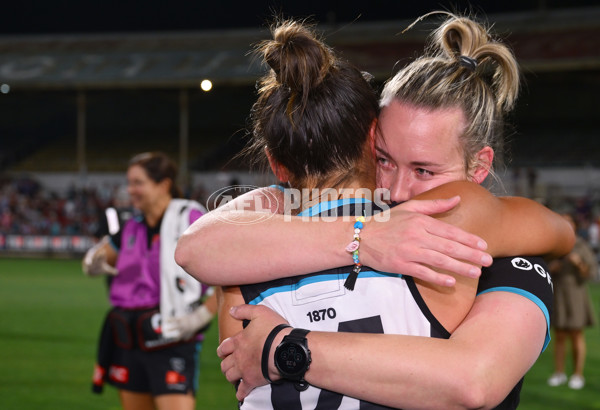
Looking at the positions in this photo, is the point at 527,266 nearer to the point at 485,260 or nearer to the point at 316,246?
the point at 485,260

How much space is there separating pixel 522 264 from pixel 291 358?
1.78 ft

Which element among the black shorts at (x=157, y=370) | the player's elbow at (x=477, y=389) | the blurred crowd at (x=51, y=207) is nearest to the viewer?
the player's elbow at (x=477, y=389)

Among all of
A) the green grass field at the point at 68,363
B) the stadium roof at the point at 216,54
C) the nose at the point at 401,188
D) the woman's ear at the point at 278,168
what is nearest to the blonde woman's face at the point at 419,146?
the nose at the point at 401,188

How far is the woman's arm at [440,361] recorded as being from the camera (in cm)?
128

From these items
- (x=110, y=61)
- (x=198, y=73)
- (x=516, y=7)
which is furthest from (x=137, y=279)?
(x=516, y=7)

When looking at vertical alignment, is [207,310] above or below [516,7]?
below

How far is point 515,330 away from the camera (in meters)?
1.34

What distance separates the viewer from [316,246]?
139 centimetres

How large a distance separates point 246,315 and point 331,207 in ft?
0.96

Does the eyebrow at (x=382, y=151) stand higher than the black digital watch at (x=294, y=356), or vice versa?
→ the eyebrow at (x=382, y=151)

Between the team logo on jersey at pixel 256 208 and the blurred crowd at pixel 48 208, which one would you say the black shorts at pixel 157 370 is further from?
the blurred crowd at pixel 48 208

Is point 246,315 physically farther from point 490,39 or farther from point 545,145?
point 545,145

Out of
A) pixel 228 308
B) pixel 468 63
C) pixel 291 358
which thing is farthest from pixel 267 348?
pixel 468 63

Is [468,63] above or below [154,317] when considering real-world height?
above
